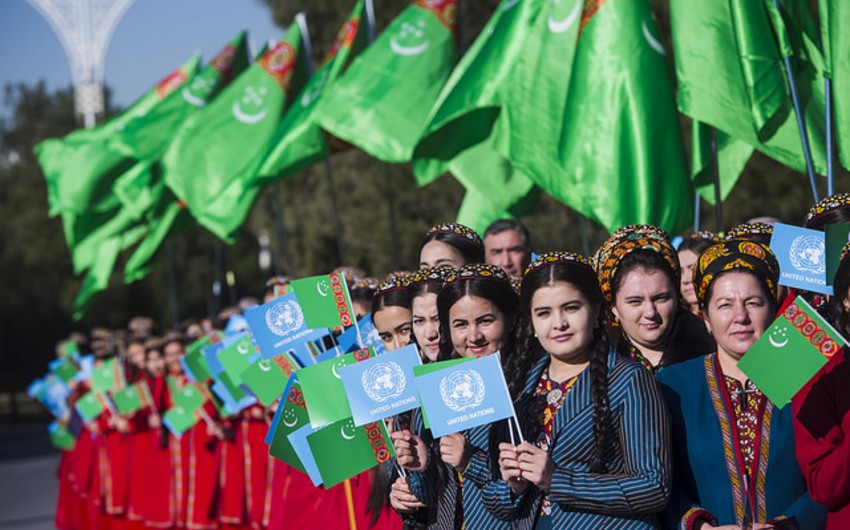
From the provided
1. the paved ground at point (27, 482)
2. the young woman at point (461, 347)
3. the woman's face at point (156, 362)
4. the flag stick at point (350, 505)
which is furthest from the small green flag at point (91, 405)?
the young woman at point (461, 347)

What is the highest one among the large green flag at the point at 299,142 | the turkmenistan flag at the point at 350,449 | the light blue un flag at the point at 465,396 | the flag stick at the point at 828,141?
the large green flag at the point at 299,142

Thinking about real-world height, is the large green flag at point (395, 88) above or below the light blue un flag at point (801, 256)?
above

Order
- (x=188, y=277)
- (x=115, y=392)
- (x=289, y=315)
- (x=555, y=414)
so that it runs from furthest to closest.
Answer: (x=188, y=277) < (x=115, y=392) < (x=289, y=315) < (x=555, y=414)

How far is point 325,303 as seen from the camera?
16.7 ft

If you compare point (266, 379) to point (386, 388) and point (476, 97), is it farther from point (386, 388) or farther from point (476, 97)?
point (476, 97)

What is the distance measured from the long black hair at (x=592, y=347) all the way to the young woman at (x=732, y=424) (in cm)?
21

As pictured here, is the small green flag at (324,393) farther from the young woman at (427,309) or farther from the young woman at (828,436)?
the young woman at (828,436)

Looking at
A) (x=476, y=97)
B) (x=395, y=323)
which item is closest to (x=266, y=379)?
(x=395, y=323)

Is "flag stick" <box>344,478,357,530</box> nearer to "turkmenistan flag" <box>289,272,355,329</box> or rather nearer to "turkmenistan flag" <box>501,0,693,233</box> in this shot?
"turkmenistan flag" <box>289,272,355,329</box>

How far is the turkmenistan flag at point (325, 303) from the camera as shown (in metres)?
5.04

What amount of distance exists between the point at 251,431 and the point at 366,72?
285 cm

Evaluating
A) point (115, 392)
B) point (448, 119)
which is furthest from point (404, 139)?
point (115, 392)

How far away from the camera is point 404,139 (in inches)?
404

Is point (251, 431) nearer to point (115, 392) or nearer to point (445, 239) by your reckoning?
point (115, 392)
